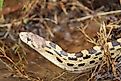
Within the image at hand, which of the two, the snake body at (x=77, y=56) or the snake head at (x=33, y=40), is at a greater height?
the snake head at (x=33, y=40)

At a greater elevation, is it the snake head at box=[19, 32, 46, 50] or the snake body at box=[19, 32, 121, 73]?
the snake head at box=[19, 32, 46, 50]

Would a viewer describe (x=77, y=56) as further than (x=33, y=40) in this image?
No

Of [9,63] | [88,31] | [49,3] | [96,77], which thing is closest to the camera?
[96,77]

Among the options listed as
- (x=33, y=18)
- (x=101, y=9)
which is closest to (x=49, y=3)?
A: (x=33, y=18)

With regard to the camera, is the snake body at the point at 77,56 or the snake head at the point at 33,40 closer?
the snake body at the point at 77,56

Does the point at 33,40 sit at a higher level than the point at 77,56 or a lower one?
higher

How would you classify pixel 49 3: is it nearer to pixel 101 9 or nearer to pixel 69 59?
pixel 101 9

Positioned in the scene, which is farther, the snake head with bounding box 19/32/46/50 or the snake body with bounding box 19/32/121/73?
the snake head with bounding box 19/32/46/50

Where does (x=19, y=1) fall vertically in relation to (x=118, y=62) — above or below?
above
